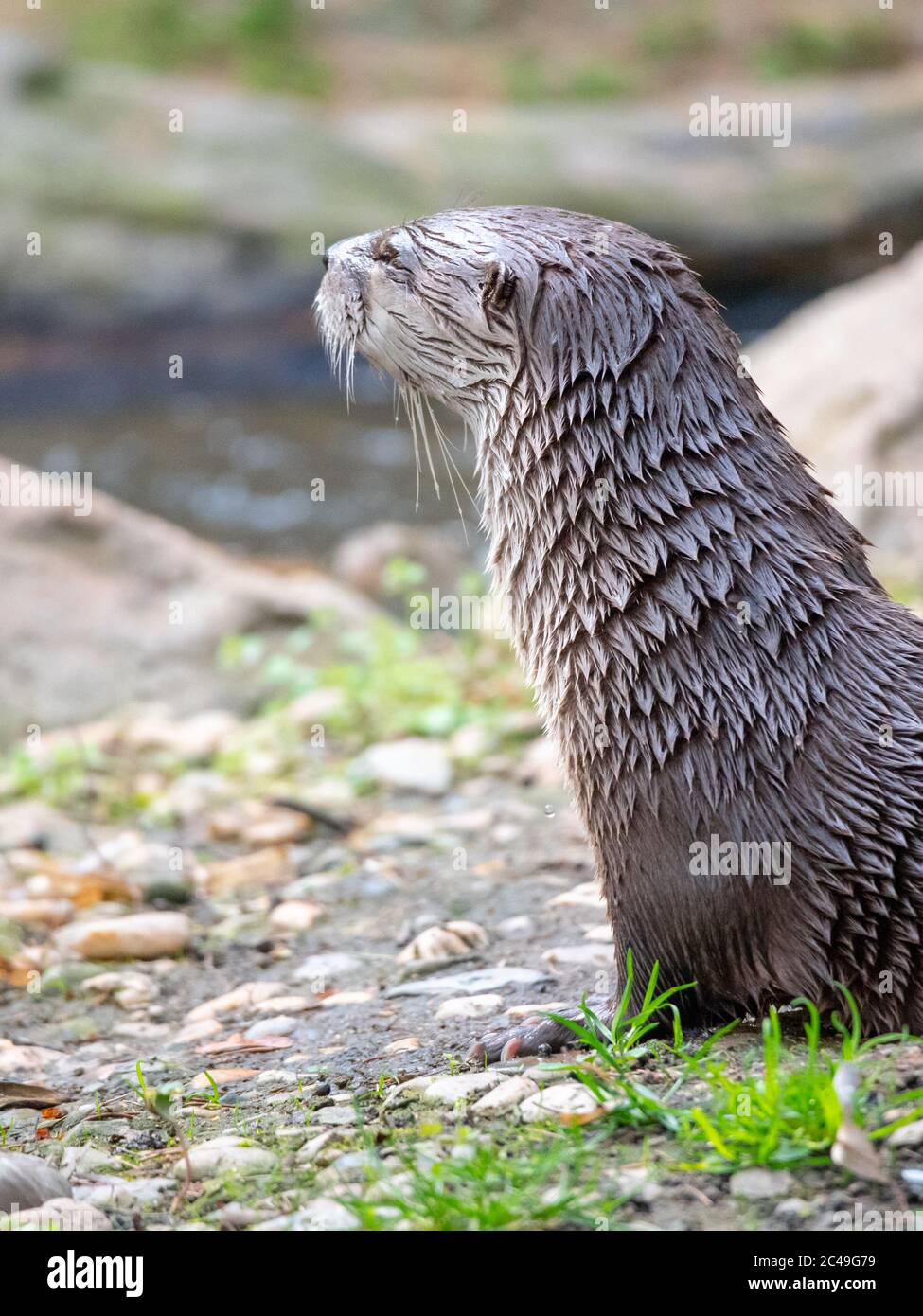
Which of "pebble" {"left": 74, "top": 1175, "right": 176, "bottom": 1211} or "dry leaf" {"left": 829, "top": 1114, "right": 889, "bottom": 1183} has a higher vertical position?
"dry leaf" {"left": 829, "top": 1114, "right": 889, "bottom": 1183}

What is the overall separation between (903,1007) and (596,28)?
61.2 ft

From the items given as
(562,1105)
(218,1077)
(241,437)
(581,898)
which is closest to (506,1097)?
(562,1105)

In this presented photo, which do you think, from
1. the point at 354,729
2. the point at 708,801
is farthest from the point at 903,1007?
the point at 354,729

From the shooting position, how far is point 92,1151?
88.1 inches

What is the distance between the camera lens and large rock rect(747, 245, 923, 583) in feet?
18.8

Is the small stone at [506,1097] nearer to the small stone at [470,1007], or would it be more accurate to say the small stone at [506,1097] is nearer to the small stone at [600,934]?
the small stone at [470,1007]

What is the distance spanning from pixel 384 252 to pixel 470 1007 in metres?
1.38

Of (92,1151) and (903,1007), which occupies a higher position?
(903,1007)

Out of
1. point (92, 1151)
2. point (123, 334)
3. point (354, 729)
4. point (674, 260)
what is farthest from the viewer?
point (123, 334)

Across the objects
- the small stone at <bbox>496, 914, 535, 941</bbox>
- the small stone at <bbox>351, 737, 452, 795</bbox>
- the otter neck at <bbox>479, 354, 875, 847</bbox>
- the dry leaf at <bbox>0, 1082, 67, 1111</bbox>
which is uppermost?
the otter neck at <bbox>479, 354, 875, 847</bbox>

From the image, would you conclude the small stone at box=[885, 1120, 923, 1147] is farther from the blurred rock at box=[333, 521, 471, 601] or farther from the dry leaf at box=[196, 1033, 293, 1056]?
the blurred rock at box=[333, 521, 471, 601]

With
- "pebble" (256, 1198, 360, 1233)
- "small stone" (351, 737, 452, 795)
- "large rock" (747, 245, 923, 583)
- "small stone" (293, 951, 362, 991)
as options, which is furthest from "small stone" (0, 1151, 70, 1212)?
"large rock" (747, 245, 923, 583)

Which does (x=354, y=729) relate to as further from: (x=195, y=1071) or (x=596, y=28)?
(x=596, y=28)
